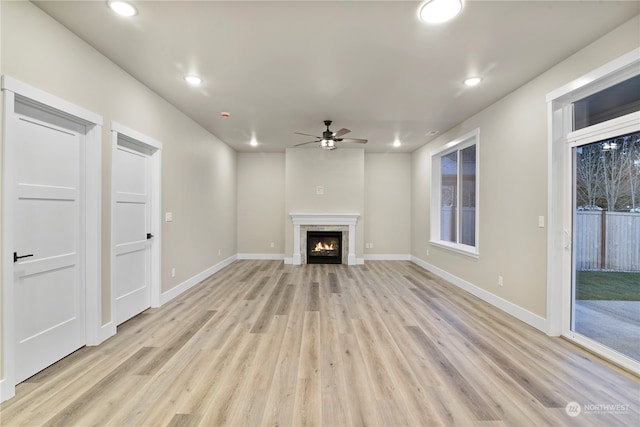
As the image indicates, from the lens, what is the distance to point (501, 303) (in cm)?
352

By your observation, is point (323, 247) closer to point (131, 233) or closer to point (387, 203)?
point (387, 203)

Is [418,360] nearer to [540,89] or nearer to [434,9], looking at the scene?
[434,9]

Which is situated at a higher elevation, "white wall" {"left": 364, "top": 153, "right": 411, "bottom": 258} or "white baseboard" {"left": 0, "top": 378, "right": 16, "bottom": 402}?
"white wall" {"left": 364, "top": 153, "right": 411, "bottom": 258}

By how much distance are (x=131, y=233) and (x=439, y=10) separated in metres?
3.76

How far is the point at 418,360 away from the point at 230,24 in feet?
10.6

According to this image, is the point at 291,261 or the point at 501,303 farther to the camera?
the point at 291,261

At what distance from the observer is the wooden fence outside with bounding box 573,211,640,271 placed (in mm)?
2232

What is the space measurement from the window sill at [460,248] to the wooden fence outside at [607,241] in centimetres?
145

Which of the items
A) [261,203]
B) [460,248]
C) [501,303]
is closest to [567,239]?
[501,303]

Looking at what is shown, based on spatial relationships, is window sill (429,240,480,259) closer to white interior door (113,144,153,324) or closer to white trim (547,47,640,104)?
white trim (547,47,640,104)

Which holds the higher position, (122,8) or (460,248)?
(122,8)

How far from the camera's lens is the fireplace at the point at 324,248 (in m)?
6.64

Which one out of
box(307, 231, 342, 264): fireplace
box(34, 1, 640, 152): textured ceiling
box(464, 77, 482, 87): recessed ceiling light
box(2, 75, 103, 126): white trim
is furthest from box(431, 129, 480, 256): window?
box(2, 75, 103, 126): white trim

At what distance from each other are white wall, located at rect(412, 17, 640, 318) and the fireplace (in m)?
2.92
